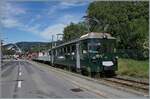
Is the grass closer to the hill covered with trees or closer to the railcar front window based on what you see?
the railcar front window

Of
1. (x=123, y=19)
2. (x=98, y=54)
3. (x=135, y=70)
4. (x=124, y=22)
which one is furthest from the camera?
(x=123, y=19)

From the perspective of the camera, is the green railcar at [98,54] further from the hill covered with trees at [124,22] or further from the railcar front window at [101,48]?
the hill covered with trees at [124,22]

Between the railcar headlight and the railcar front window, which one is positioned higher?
the railcar front window

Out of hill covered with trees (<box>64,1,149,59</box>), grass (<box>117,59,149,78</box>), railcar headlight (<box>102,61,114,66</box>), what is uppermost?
hill covered with trees (<box>64,1,149,59</box>)

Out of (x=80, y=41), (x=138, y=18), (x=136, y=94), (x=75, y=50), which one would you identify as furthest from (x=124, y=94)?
(x=138, y=18)

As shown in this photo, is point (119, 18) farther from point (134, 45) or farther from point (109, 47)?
point (109, 47)

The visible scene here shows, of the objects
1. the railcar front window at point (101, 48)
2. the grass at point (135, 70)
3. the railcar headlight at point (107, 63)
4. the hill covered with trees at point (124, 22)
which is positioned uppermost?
the hill covered with trees at point (124, 22)

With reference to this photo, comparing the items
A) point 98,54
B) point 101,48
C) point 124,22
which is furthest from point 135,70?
point 124,22

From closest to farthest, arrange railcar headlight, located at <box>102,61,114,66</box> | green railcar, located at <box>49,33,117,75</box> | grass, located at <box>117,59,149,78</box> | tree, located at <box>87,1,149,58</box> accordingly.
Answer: railcar headlight, located at <box>102,61,114,66</box>, green railcar, located at <box>49,33,117,75</box>, grass, located at <box>117,59,149,78</box>, tree, located at <box>87,1,149,58</box>

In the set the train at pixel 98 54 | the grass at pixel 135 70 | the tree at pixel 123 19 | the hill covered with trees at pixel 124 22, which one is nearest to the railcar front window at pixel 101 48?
the train at pixel 98 54

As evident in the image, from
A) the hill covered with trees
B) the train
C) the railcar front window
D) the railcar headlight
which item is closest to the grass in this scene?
the train

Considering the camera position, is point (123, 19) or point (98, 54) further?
point (123, 19)

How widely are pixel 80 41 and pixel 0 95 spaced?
47.4 ft

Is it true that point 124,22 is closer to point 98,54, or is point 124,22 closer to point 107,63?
point 98,54
